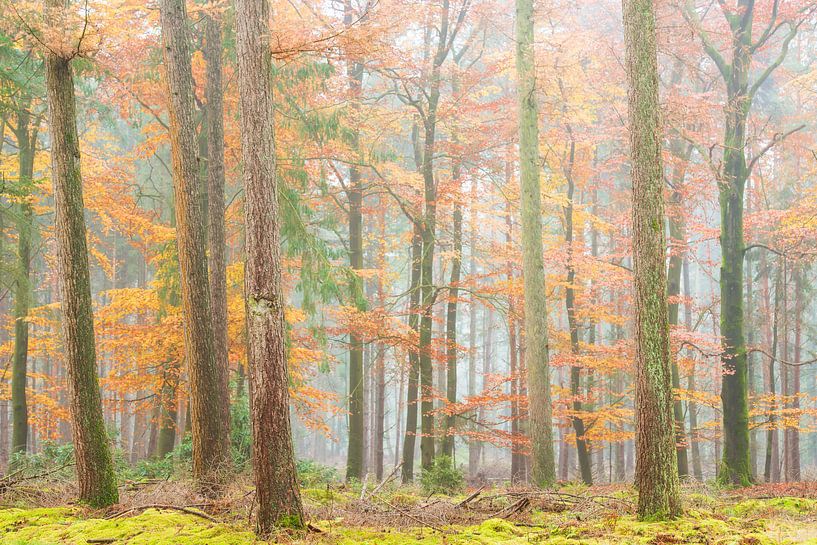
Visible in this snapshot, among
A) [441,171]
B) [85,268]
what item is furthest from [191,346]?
[441,171]

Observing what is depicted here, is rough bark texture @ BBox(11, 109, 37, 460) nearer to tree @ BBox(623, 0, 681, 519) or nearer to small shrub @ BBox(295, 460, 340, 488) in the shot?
small shrub @ BBox(295, 460, 340, 488)

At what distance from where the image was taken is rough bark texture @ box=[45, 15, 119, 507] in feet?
22.3

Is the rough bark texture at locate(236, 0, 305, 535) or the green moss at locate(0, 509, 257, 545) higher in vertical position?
the rough bark texture at locate(236, 0, 305, 535)

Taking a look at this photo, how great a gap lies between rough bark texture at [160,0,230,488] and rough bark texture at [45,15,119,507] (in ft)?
4.22

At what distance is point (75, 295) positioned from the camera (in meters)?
6.80

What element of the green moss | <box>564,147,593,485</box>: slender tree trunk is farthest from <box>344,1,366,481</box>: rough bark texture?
the green moss

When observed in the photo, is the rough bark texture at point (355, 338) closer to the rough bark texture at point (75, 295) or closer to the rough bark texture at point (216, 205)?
the rough bark texture at point (216, 205)

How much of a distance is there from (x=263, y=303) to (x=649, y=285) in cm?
381

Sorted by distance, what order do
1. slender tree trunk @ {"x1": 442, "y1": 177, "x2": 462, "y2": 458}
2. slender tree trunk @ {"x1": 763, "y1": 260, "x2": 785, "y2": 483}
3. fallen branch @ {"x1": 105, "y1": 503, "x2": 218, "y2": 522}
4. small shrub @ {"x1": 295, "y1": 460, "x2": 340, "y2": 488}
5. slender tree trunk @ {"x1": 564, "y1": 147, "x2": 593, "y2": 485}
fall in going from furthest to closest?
slender tree trunk @ {"x1": 763, "y1": 260, "x2": 785, "y2": 483}, slender tree trunk @ {"x1": 564, "y1": 147, "x2": 593, "y2": 485}, slender tree trunk @ {"x1": 442, "y1": 177, "x2": 462, "y2": 458}, small shrub @ {"x1": 295, "y1": 460, "x2": 340, "y2": 488}, fallen branch @ {"x1": 105, "y1": 503, "x2": 218, "y2": 522}

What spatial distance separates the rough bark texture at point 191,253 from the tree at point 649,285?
209 inches

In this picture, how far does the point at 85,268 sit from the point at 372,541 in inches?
173

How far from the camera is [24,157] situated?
1393 cm

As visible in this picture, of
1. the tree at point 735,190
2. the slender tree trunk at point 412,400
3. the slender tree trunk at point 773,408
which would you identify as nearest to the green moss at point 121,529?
the slender tree trunk at point 412,400

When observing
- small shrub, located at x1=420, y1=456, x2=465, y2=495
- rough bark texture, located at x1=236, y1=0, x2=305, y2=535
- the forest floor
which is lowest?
small shrub, located at x1=420, y1=456, x2=465, y2=495
